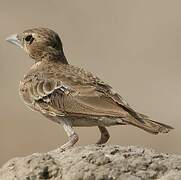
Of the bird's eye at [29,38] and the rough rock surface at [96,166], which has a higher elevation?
the bird's eye at [29,38]

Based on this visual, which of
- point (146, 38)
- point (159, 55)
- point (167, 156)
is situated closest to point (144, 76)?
point (159, 55)

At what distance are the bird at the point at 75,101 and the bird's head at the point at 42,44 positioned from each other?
0.26 metres

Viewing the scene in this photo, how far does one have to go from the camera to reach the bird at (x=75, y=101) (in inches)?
452

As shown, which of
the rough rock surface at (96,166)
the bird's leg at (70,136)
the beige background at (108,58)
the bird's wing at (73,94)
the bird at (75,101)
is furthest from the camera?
the beige background at (108,58)

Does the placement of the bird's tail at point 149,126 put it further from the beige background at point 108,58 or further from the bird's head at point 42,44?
the beige background at point 108,58

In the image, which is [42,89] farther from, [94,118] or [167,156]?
[167,156]

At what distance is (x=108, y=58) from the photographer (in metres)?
31.4

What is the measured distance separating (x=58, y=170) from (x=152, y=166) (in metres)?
0.80

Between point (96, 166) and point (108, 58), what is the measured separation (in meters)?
21.5

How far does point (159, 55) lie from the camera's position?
103 feet

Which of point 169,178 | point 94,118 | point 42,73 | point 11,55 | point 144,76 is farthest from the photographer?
point 11,55

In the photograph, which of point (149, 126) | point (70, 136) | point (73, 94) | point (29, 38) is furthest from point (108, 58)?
point (149, 126)

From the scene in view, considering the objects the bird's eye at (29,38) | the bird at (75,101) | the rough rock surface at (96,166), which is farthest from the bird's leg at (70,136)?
the bird's eye at (29,38)

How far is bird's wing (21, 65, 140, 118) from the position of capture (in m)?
11.7
